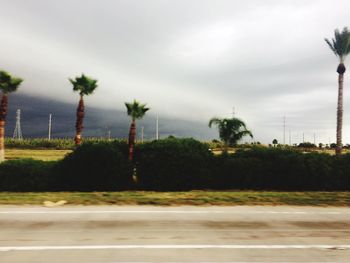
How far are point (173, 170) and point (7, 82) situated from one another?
15506mm

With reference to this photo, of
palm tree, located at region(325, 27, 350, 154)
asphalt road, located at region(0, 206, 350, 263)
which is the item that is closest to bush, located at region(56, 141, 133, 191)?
asphalt road, located at region(0, 206, 350, 263)

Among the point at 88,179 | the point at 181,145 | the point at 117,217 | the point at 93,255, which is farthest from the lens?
the point at 181,145

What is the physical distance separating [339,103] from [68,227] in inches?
1267

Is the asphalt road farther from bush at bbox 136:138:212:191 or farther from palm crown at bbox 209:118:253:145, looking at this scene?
palm crown at bbox 209:118:253:145

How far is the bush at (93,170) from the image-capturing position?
21.4 metres

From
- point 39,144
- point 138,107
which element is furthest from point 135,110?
point 39,144

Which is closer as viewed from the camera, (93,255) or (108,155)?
(93,255)

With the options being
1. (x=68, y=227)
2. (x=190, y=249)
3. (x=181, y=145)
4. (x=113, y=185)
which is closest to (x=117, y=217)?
(x=68, y=227)

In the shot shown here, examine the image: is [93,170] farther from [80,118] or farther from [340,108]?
[340,108]

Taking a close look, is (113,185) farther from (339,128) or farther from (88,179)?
(339,128)

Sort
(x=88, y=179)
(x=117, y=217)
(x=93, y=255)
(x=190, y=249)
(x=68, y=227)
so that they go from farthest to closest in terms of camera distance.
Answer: (x=88, y=179)
(x=117, y=217)
(x=68, y=227)
(x=190, y=249)
(x=93, y=255)

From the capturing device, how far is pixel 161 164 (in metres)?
22.0

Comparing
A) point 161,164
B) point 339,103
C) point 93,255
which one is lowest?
point 93,255

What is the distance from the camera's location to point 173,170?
21.8 meters
